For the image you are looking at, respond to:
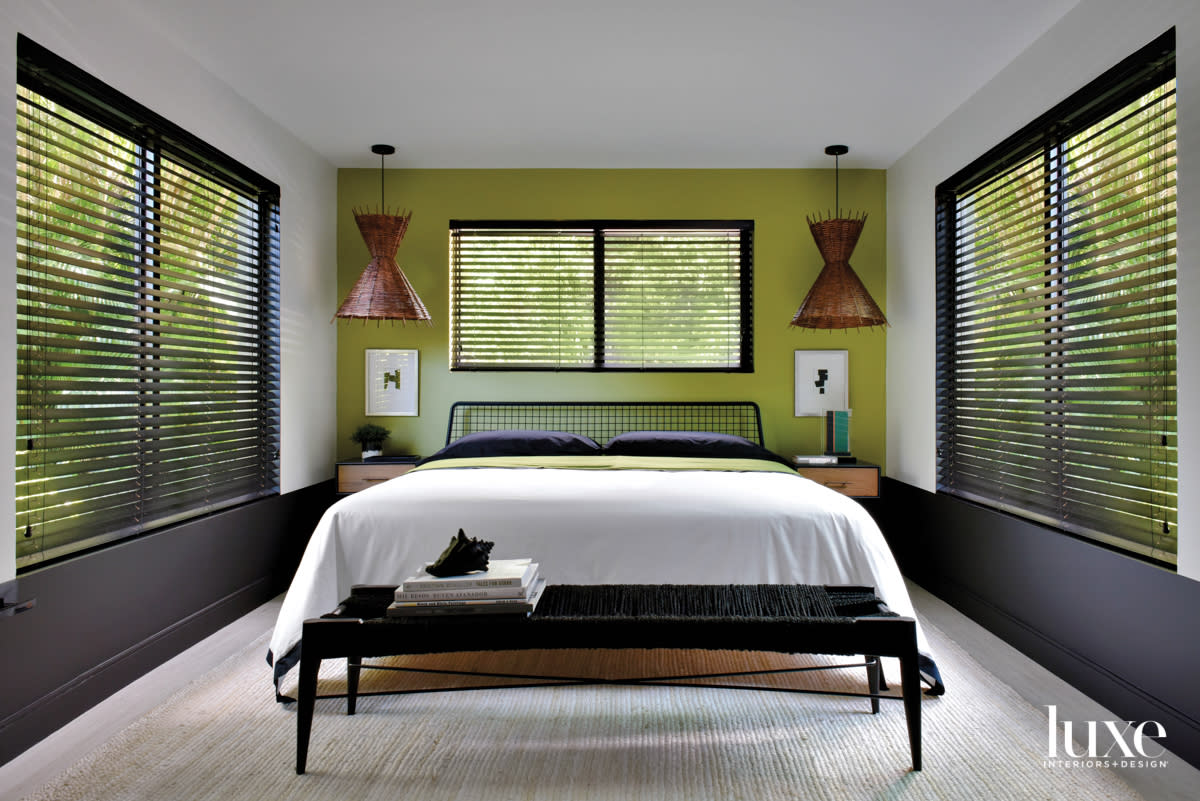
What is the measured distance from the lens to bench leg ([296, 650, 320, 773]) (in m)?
1.84

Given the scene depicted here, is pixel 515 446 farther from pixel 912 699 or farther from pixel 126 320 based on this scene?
pixel 912 699

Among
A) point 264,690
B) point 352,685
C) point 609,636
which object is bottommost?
point 264,690

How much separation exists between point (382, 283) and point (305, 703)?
8.29 feet

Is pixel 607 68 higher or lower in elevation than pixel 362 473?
higher

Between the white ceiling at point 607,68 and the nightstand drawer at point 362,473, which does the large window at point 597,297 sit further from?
the nightstand drawer at point 362,473

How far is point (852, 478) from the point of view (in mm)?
3924

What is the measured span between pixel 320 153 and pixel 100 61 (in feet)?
5.68

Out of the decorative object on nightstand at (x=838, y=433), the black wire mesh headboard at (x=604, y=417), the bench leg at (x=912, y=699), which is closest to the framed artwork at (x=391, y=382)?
the black wire mesh headboard at (x=604, y=417)

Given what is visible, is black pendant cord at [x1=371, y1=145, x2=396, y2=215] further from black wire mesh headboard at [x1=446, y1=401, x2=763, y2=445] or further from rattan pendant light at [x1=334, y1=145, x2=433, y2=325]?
black wire mesh headboard at [x1=446, y1=401, x2=763, y2=445]

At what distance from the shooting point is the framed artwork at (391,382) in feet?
14.4

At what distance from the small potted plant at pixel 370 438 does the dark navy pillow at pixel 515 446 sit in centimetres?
60

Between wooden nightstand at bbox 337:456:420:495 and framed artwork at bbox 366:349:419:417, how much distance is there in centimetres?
48

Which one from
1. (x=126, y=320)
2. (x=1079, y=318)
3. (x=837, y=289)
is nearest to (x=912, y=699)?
(x=1079, y=318)

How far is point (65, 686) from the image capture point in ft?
7.16
